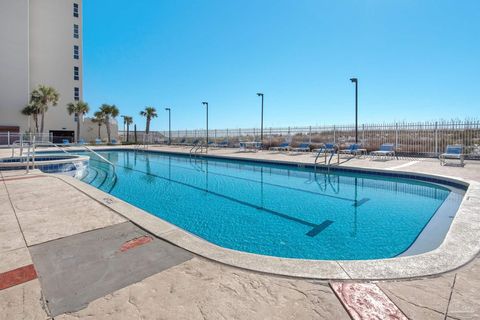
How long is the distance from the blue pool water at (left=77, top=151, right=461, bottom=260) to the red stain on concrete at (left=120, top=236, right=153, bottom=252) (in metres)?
1.16

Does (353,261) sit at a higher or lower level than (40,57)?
lower

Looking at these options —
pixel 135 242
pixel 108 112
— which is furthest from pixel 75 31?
pixel 135 242

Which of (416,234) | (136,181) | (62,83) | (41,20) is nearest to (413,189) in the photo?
(416,234)

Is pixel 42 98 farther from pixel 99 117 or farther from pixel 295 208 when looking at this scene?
pixel 295 208

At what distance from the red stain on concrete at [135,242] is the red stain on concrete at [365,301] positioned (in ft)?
6.10

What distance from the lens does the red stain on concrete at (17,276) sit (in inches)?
74.3

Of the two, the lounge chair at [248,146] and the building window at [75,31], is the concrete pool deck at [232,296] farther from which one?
the building window at [75,31]

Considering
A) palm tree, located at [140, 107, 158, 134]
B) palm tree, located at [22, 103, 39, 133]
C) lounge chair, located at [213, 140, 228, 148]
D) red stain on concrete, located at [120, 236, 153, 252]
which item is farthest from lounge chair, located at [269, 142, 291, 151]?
palm tree, located at [22, 103, 39, 133]

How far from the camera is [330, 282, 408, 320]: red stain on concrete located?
157cm

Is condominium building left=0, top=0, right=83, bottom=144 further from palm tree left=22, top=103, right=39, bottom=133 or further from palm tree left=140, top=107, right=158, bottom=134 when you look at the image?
palm tree left=140, top=107, right=158, bottom=134

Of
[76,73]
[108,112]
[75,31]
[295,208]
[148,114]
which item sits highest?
[75,31]

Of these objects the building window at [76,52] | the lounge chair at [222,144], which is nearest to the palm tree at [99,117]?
the building window at [76,52]

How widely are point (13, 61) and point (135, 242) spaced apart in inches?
1270

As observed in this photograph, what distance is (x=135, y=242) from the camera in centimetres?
264
